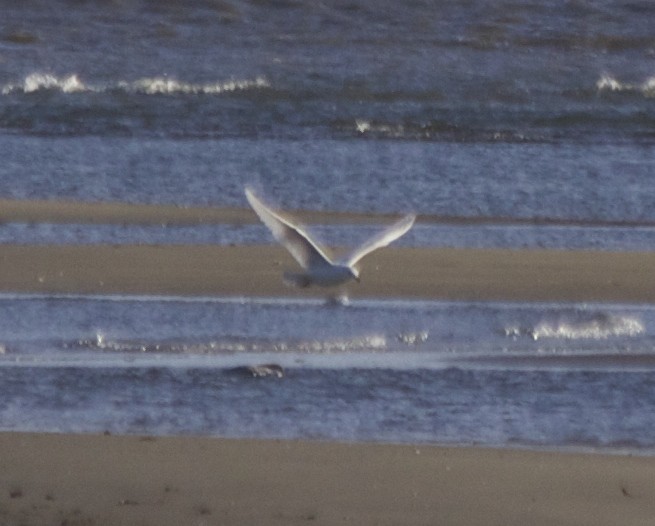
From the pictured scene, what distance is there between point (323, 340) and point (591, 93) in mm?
A: 9517

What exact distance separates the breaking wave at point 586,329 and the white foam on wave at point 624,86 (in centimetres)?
876

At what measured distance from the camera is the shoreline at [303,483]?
6102mm

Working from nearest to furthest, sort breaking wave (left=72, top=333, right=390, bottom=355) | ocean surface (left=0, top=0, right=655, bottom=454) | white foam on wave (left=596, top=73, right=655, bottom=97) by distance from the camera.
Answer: ocean surface (left=0, top=0, right=655, bottom=454), breaking wave (left=72, top=333, right=390, bottom=355), white foam on wave (left=596, top=73, right=655, bottom=97)

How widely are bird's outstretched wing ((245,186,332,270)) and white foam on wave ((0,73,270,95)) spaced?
323 inches

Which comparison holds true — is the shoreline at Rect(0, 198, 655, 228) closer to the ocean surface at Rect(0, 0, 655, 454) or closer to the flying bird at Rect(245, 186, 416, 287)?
the ocean surface at Rect(0, 0, 655, 454)

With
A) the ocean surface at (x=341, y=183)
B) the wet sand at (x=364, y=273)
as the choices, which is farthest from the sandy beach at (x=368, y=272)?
the ocean surface at (x=341, y=183)

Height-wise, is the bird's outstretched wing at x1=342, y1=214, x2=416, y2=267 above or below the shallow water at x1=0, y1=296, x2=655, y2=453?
above

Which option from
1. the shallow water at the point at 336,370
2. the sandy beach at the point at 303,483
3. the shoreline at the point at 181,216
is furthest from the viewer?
the shoreline at the point at 181,216

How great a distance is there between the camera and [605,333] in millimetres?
8695

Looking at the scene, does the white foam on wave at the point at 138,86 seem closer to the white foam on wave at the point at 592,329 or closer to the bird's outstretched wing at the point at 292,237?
the white foam on wave at the point at 592,329

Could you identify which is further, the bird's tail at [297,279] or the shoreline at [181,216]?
the shoreline at [181,216]

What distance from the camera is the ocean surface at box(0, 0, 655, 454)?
7.36m

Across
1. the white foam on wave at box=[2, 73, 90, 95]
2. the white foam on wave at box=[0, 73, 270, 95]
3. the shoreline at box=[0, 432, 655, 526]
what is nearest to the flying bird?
the shoreline at box=[0, 432, 655, 526]

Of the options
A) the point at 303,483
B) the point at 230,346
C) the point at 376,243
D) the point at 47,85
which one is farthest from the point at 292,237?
the point at 47,85
